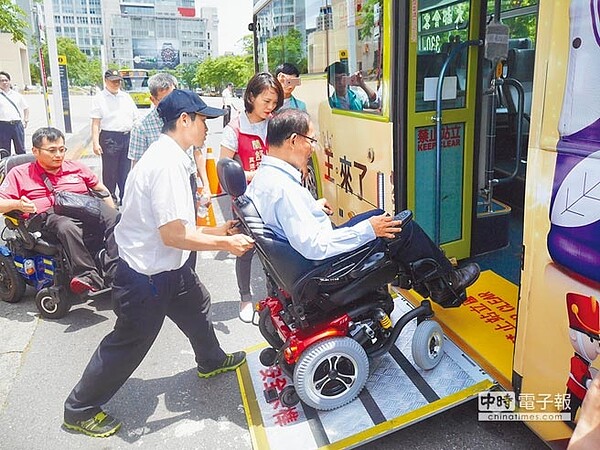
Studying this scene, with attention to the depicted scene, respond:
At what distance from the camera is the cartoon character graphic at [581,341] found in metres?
1.90

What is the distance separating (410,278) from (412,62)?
51.8 inches

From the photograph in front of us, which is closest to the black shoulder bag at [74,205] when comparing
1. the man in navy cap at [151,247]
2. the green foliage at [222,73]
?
the man in navy cap at [151,247]

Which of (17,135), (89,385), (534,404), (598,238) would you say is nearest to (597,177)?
(598,238)

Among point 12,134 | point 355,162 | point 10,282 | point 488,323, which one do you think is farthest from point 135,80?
point 488,323

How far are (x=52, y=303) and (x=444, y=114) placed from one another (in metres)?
3.10

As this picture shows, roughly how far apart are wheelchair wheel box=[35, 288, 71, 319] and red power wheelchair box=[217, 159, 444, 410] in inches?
79.2

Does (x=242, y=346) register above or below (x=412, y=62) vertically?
below

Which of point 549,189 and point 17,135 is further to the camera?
point 17,135

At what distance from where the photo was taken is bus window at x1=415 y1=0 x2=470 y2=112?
10.9 ft

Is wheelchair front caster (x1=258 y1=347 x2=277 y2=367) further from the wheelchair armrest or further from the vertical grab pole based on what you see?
the wheelchair armrest

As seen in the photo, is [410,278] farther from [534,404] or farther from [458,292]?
[534,404]

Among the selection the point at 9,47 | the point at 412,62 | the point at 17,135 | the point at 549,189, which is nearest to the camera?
the point at 549,189

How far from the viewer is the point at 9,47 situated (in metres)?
53.4

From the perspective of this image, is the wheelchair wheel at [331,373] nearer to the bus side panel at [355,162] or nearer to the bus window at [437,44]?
the bus side panel at [355,162]
